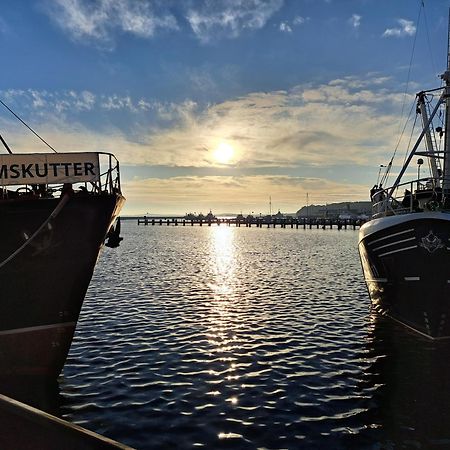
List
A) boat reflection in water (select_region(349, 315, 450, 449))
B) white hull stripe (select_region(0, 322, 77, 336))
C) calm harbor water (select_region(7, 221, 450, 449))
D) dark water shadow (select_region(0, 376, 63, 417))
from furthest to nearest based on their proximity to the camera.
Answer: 1. white hull stripe (select_region(0, 322, 77, 336))
2. dark water shadow (select_region(0, 376, 63, 417))
3. calm harbor water (select_region(7, 221, 450, 449))
4. boat reflection in water (select_region(349, 315, 450, 449))

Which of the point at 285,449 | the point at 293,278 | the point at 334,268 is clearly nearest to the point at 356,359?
the point at 285,449

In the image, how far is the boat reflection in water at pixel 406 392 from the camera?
8078 millimetres

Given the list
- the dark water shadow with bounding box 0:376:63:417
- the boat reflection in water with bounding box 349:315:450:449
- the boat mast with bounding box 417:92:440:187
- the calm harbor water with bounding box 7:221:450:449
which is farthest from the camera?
the boat mast with bounding box 417:92:440:187

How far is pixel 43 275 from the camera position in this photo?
10234mm

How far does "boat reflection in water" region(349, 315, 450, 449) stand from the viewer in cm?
808

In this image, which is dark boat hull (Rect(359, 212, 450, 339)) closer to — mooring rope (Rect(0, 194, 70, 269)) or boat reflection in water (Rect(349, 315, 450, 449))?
boat reflection in water (Rect(349, 315, 450, 449))

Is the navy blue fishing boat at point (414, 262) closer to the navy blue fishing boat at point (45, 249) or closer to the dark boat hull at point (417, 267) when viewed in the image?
the dark boat hull at point (417, 267)

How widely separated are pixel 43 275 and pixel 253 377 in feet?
21.7

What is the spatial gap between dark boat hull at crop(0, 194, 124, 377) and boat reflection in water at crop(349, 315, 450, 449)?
8122mm

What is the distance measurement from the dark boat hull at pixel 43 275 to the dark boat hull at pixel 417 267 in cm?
1048

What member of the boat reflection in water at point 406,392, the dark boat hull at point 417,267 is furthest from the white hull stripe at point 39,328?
the dark boat hull at point 417,267

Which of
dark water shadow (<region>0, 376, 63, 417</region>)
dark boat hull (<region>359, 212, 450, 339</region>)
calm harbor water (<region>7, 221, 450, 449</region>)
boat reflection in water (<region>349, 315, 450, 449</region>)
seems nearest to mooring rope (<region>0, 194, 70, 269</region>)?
dark water shadow (<region>0, 376, 63, 417</region>)

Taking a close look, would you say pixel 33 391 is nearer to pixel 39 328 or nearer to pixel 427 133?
pixel 39 328

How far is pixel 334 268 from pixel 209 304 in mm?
17796
